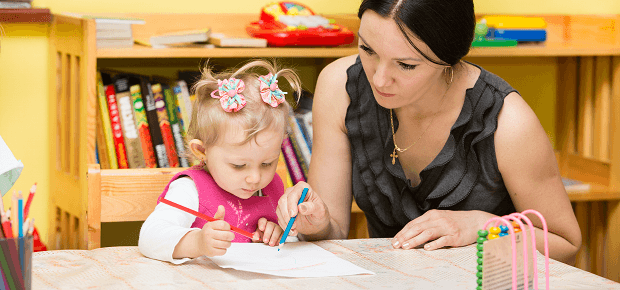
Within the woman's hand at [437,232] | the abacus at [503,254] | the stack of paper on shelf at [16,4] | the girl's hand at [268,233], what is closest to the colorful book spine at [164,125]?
the stack of paper on shelf at [16,4]

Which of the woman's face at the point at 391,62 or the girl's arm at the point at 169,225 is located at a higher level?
the woman's face at the point at 391,62

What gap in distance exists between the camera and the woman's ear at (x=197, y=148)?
114 cm

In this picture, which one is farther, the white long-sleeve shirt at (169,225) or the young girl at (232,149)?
the young girl at (232,149)

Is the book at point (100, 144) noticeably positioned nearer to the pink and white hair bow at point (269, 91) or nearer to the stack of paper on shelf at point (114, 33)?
the stack of paper on shelf at point (114, 33)

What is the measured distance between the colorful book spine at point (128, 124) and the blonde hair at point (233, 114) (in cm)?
57

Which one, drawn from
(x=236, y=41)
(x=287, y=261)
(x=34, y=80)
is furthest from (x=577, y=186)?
(x=34, y=80)

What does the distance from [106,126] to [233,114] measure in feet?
2.35

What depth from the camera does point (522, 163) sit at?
1.17 metres

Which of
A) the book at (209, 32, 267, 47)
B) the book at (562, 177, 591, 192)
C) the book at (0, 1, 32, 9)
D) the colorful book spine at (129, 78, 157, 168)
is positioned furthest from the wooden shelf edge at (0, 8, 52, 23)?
the book at (562, 177, 591, 192)

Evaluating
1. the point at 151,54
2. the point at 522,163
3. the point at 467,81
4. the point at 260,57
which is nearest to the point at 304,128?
the point at 260,57

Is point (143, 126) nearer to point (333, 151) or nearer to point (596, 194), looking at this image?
point (333, 151)

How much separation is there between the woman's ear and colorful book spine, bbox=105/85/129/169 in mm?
606

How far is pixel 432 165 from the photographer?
124cm

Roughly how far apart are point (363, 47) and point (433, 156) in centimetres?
32
